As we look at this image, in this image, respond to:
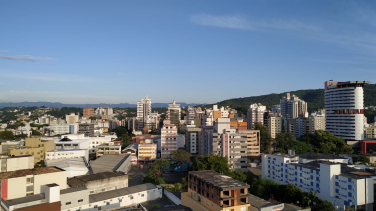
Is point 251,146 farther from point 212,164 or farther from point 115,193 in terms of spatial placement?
point 115,193

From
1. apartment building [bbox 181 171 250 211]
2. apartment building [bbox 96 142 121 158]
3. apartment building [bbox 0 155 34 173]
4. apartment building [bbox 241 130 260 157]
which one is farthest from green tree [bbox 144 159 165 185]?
apartment building [bbox 241 130 260 157]

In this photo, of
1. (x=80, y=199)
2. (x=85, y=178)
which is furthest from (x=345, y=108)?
(x=80, y=199)

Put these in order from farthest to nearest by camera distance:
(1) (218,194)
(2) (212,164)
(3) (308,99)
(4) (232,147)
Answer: (3) (308,99) < (4) (232,147) < (2) (212,164) < (1) (218,194)

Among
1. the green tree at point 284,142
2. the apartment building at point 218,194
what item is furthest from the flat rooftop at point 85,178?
the green tree at point 284,142

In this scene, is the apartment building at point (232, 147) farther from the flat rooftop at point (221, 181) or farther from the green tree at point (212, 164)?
the flat rooftop at point (221, 181)

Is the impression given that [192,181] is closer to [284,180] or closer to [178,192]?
[178,192]
